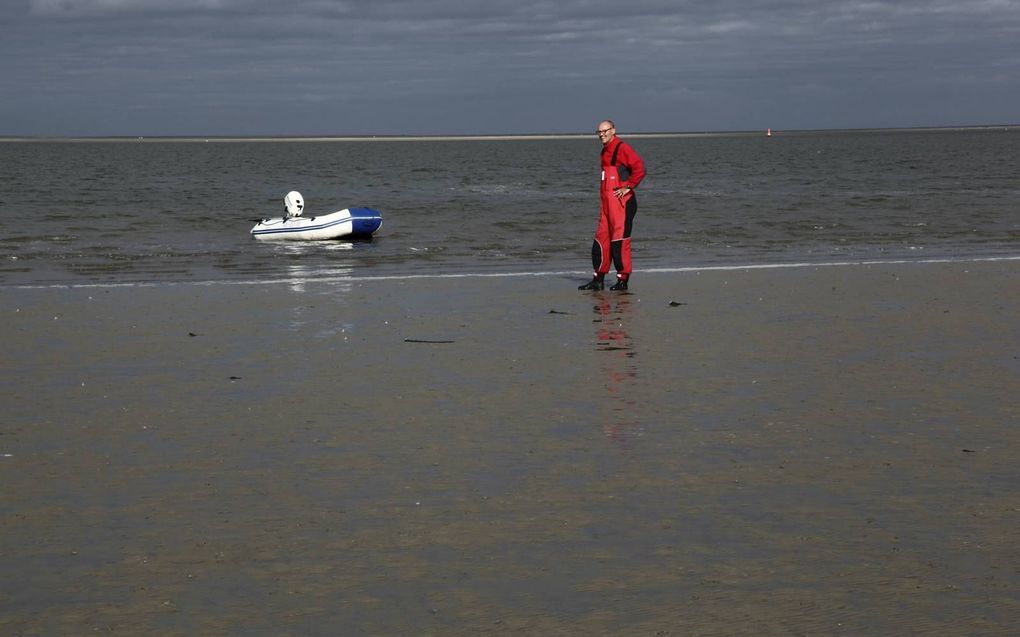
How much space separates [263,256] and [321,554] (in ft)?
53.1

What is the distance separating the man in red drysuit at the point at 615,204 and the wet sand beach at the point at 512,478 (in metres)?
Result: 3.12

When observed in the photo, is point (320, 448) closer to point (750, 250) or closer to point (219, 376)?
point (219, 376)

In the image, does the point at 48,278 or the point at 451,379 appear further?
the point at 48,278

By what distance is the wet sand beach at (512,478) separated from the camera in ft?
13.8

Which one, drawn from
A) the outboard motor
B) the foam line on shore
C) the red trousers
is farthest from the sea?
the red trousers

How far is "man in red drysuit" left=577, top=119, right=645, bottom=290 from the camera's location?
1402 cm

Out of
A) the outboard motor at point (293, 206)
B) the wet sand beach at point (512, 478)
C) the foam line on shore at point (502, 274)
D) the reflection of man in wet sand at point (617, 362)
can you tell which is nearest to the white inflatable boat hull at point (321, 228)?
the outboard motor at point (293, 206)

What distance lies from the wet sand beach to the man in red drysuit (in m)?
3.12

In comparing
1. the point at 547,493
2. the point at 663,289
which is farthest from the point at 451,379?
the point at 663,289

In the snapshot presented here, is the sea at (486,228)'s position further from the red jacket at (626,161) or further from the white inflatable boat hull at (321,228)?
the red jacket at (626,161)

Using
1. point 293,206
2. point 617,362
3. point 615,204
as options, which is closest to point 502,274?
point 615,204

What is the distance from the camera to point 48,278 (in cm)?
1641

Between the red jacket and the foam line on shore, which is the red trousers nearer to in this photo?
the red jacket

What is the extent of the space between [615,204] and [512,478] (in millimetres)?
8716
